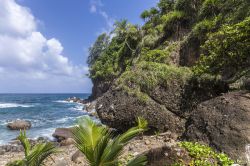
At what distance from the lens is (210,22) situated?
1370 cm

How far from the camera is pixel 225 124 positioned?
598 centimetres

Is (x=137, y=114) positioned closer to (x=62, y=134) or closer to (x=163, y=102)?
(x=163, y=102)

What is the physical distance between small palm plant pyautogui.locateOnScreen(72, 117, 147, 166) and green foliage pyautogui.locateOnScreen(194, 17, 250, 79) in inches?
275

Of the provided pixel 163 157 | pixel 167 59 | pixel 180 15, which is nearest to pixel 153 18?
pixel 180 15

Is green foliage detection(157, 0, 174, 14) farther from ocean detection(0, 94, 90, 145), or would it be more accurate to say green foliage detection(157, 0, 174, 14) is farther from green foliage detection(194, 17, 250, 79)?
green foliage detection(194, 17, 250, 79)

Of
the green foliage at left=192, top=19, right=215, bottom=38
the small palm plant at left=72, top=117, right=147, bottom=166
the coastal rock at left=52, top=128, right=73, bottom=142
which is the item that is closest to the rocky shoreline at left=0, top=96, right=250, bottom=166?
the coastal rock at left=52, top=128, right=73, bottom=142

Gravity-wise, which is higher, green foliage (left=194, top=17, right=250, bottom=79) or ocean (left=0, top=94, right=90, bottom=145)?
green foliage (left=194, top=17, right=250, bottom=79)

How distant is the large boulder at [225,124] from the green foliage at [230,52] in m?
3.01

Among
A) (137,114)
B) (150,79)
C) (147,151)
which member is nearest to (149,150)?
(147,151)

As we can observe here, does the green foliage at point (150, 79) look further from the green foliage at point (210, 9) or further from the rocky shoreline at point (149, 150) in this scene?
the green foliage at point (210, 9)

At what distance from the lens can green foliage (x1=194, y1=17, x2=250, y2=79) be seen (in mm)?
9117

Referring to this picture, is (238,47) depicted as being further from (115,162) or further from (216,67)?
(115,162)

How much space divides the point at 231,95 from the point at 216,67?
3535mm

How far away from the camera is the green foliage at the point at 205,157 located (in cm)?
515
